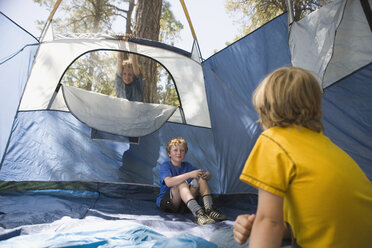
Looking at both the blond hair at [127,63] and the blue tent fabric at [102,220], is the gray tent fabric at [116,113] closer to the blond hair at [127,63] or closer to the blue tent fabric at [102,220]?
the blond hair at [127,63]

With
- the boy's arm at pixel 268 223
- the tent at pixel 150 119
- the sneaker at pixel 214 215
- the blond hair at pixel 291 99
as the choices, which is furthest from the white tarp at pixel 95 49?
the boy's arm at pixel 268 223

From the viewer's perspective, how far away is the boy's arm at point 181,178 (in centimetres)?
221

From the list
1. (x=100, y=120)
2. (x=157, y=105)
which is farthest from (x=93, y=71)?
(x=157, y=105)

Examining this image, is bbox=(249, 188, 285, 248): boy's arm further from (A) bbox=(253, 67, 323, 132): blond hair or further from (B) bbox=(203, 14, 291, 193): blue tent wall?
(B) bbox=(203, 14, 291, 193): blue tent wall

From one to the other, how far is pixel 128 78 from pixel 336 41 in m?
1.83

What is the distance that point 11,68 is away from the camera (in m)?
2.28

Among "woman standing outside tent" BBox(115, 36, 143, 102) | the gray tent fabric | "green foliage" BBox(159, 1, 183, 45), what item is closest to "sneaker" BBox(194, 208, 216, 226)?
the gray tent fabric

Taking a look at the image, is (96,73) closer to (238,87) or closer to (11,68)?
(11,68)

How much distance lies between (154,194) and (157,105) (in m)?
0.85

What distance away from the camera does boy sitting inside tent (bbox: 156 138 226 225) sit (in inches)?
83.0

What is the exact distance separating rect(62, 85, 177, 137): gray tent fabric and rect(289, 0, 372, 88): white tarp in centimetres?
134

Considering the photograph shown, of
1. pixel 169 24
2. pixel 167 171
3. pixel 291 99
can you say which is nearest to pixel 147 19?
pixel 167 171

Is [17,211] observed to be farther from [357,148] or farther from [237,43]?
[357,148]

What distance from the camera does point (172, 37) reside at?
5.64 m
